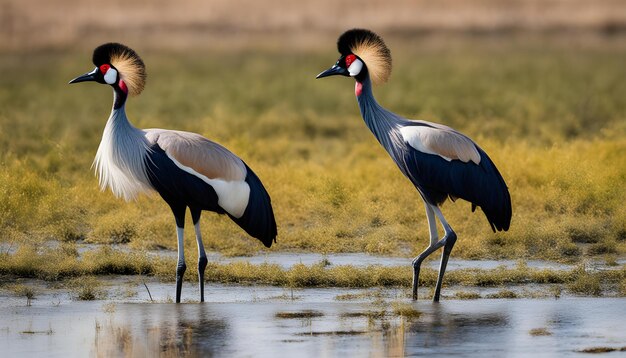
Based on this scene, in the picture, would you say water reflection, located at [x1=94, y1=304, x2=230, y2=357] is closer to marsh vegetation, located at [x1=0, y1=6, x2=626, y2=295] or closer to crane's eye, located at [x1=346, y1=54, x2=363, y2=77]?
marsh vegetation, located at [x1=0, y1=6, x2=626, y2=295]

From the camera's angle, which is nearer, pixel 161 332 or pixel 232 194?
pixel 161 332

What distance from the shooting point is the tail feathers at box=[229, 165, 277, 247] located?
30.1ft

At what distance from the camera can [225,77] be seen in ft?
103

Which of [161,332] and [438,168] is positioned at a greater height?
[438,168]

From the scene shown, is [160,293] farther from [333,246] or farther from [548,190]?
[548,190]

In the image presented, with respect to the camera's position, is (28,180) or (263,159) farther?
(263,159)

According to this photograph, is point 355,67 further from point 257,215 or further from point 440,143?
point 257,215

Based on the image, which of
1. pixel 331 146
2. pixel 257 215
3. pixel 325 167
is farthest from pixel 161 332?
pixel 331 146

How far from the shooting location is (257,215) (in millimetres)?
9188

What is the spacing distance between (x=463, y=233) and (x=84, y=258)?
3425mm

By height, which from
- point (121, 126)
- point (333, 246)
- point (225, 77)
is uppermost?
point (225, 77)

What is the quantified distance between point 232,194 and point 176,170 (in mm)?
458

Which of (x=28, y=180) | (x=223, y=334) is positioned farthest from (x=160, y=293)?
(x=28, y=180)

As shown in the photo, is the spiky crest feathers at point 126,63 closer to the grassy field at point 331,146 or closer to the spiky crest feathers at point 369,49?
the spiky crest feathers at point 369,49
